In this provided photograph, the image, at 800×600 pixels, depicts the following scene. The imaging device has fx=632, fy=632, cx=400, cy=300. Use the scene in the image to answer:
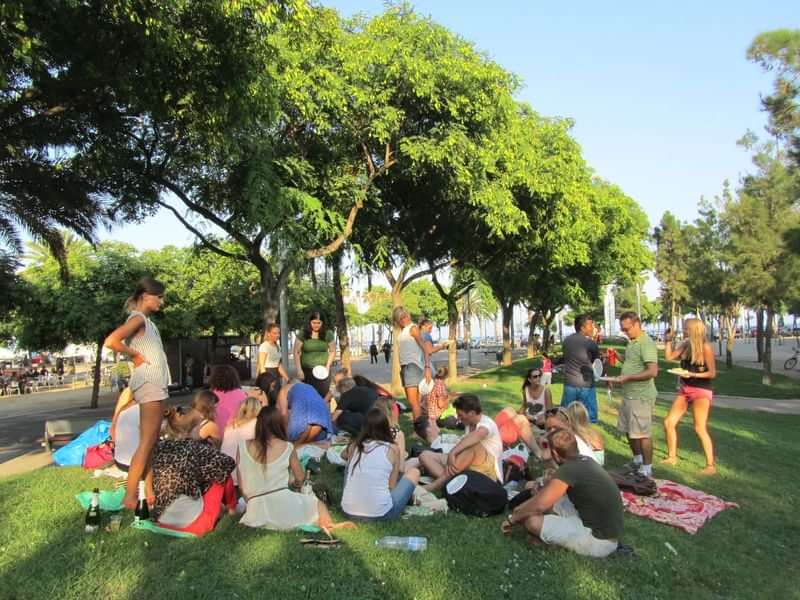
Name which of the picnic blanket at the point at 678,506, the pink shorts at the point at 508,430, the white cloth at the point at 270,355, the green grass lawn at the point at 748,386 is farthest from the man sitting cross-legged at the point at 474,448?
the green grass lawn at the point at 748,386

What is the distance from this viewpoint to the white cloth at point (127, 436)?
637 cm

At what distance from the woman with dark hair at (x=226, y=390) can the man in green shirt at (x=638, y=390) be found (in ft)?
14.0

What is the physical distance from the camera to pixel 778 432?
10961mm

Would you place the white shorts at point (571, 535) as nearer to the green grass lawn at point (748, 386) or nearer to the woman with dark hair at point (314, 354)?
the woman with dark hair at point (314, 354)

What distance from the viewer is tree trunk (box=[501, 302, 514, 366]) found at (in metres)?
29.3

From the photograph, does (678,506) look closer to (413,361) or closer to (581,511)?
(581,511)

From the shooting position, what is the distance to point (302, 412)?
23.6 feet

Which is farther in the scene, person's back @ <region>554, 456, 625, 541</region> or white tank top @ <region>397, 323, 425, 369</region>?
white tank top @ <region>397, 323, 425, 369</region>

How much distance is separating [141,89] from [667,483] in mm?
7716

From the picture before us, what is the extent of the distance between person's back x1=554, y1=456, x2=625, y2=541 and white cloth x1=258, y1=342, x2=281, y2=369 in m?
5.66

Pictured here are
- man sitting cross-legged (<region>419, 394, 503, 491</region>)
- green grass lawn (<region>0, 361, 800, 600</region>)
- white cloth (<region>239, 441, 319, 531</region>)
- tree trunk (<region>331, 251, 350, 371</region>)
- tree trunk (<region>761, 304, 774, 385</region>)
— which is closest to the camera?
green grass lawn (<region>0, 361, 800, 600</region>)

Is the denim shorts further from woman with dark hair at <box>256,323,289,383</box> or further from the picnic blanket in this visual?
the picnic blanket

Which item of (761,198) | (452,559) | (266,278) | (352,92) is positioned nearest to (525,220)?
(352,92)

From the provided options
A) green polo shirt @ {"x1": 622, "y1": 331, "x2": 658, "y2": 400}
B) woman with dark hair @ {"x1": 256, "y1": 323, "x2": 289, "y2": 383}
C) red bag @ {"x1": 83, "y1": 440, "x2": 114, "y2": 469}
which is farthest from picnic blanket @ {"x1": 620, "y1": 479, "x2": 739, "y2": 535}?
red bag @ {"x1": 83, "y1": 440, "x2": 114, "y2": 469}
